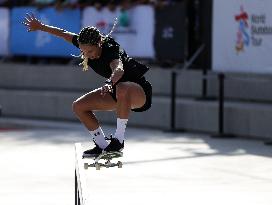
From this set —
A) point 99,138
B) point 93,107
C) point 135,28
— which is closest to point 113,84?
point 93,107

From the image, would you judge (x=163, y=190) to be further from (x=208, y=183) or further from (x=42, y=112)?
(x=42, y=112)

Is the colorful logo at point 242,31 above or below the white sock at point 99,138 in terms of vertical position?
above

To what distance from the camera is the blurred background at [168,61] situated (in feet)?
61.2

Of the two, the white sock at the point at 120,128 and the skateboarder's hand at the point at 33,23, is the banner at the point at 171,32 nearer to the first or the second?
the skateboarder's hand at the point at 33,23

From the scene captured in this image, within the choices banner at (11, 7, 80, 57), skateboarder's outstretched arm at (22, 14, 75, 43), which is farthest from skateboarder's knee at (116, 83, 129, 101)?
banner at (11, 7, 80, 57)

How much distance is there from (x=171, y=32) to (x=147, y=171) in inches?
305

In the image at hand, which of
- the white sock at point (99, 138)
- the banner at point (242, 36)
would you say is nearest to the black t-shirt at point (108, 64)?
the white sock at point (99, 138)

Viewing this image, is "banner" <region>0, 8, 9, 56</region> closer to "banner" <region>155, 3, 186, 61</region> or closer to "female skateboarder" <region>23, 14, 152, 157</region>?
"banner" <region>155, 3, 186, 61</region>

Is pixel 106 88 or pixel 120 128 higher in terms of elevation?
pixel 106 88

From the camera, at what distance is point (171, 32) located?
21125mm

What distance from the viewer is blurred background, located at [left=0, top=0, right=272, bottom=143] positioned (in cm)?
1864

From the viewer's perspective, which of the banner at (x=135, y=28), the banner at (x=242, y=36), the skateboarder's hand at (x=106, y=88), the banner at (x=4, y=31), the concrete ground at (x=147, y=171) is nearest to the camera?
the skateboarder's hand at (x=106, y=88)

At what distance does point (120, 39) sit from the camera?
2195cm

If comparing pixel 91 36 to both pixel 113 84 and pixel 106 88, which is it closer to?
pixel 113 84
